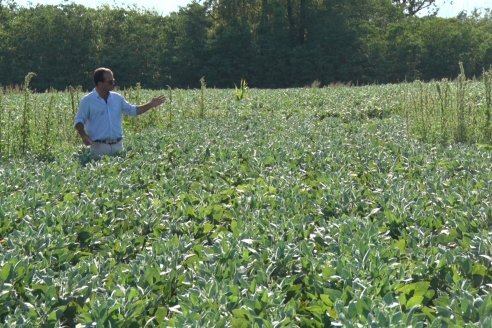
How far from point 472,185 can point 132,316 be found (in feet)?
11.9

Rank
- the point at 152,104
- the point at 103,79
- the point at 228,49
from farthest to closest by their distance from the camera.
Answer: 1. the point at 228,49
2. the point at 152,104
3. the point at 103,79

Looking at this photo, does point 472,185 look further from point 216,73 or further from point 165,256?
point 216,73

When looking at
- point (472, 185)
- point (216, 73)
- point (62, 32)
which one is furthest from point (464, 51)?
point (472, 185)

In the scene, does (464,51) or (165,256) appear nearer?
(165,256)

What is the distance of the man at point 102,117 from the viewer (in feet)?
27.3

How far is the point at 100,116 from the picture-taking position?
8.44 m

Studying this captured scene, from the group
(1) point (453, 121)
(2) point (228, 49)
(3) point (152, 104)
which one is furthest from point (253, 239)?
(2) point (228, 49)

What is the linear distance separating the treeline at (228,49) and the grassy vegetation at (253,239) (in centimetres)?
4401

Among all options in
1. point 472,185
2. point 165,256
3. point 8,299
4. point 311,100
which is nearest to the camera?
point 8,299

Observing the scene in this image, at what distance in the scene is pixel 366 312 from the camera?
2697 mm

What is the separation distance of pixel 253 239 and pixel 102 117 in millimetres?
4952

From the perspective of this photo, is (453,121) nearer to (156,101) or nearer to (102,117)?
(156,101)

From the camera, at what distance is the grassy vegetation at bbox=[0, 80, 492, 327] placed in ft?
9.48

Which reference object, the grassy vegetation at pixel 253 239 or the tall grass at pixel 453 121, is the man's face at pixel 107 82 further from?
the tall grass at pixel 453 121
